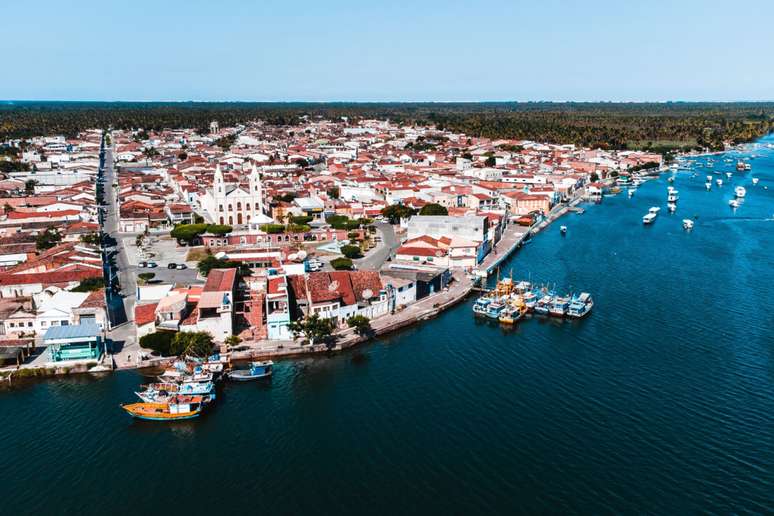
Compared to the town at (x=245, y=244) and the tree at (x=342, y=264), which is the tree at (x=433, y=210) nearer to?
the town at (x=245, y=244)

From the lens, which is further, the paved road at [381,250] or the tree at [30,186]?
the tree at [30,186]

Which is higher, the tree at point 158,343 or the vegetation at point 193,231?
the vegetation at point 193,231

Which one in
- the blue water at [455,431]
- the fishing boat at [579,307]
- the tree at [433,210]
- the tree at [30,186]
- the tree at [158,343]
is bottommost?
the blue water at [455,431]

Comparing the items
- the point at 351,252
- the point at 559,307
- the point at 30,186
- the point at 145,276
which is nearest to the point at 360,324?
the point at 559,307

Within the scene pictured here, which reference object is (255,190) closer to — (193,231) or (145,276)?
(193,231)

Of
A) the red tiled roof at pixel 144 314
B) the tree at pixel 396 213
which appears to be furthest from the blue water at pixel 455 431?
the tree at pixel 396 213

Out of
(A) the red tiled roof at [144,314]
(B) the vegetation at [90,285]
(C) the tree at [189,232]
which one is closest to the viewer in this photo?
(A) the red tiled roof at [144,314]

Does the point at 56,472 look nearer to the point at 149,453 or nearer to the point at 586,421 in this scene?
the point at 149,453

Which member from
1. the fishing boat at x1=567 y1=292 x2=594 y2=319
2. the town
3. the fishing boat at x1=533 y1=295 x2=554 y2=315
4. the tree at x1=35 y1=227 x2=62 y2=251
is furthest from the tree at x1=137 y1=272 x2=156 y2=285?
the fishing boat at x1=567 y1=292 x2=594 y2=319
